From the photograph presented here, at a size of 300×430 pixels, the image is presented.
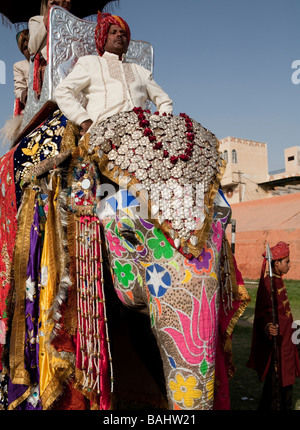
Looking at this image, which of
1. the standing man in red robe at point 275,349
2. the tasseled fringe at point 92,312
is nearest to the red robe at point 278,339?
the standing man in red robe at point 275,349

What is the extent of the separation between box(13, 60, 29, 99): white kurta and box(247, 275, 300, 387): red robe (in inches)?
120

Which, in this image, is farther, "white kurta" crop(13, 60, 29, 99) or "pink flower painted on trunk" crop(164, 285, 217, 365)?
"white kurta" crop(13, 60, 29, 99)

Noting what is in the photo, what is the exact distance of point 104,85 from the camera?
2.78m

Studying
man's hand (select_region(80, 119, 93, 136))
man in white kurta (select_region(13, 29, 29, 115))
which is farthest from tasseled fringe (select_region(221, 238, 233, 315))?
man in white kurta (select_region(13, 29, 29, 115))

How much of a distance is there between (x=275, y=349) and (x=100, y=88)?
265cm

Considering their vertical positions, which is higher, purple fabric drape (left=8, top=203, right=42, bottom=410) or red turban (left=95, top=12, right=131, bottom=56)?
red turban (left=95, top=12, right=131, bottom=56)

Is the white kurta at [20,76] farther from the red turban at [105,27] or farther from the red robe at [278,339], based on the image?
the red robe at [278,339]

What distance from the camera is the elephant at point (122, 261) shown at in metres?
1.90

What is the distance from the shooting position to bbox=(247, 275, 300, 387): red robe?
3.95m

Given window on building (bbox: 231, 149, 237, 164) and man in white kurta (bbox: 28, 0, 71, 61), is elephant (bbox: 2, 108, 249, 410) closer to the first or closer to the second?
man in white kurta (bbox: 28, 0, 71, 61)

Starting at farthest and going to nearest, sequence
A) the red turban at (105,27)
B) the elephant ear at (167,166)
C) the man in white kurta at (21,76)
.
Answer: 1. the man in white kurta at (21,76)
2. the red turban at (105,27)
3. the elephant ear at (167,166)

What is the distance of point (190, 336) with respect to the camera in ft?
6.09
